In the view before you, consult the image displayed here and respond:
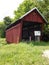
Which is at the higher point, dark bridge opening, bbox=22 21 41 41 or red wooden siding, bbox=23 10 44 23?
red wooden siding, bbox=23 10 44 23

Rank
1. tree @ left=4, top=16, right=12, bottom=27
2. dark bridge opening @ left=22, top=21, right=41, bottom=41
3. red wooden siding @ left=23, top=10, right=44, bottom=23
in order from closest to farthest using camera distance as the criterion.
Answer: red wooden siding @ left=23, top=10, right=44, bottom=23 < dark bridge opening @ left=22, top=21, right=41, bottom=41 < tree @ left=4, top=16, right=12, bottom=27

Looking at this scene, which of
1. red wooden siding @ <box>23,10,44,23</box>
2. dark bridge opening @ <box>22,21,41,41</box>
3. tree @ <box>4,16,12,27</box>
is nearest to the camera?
red wooden siding @ <box>23,10,44,23</box>

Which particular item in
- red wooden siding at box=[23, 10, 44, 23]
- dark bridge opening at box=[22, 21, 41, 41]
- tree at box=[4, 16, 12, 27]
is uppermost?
tree at box=[4, 16, 12, 27]

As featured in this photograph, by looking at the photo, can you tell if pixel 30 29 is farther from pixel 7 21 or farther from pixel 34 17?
pixel 7 21

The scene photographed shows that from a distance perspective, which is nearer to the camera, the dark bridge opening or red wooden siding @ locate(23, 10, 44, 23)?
red wooden siding @ locate(23, 10, 44, 23)

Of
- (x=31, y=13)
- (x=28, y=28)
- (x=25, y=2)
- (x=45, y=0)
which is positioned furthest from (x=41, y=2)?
(x=25, y=2)

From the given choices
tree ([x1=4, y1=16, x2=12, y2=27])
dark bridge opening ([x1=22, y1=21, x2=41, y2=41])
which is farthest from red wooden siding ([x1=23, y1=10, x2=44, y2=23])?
tree ([x1=4, y1=16, x2=12, y2=27])

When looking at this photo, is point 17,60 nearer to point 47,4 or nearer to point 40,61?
point 40,61

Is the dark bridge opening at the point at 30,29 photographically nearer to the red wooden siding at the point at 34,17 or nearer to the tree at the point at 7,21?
the red wooden siding at the point at 34,17

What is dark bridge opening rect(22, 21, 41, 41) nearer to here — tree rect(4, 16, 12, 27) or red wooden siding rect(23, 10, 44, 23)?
red wooden siding rect(23, 10, 44, 23)

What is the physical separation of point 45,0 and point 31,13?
6809 mm

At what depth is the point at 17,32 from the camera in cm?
2270

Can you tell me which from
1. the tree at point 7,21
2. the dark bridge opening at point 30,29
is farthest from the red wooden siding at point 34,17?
the tree at point 7,21

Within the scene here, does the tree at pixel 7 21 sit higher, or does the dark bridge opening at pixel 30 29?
the tree at pixel 7 21
